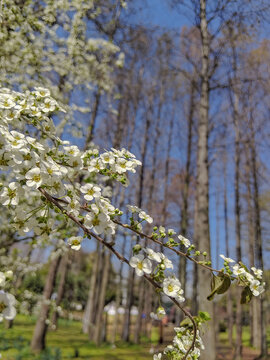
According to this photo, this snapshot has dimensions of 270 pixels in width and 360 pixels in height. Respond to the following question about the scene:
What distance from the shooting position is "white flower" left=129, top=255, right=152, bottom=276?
4.41 ft

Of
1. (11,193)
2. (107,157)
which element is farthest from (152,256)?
(11,193)

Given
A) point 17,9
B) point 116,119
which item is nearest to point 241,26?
point 17,9

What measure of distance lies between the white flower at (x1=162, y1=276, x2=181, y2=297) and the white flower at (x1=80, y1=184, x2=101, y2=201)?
0.53 m

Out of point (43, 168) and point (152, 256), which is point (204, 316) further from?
point (43, 168)

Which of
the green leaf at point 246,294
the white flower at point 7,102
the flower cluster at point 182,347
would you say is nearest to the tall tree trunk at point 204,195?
the flower cluster at point 182,347

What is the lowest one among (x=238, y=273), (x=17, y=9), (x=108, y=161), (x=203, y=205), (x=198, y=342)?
(x=198, y=342)

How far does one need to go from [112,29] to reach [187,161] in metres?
5.99

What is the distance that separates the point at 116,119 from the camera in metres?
12.2

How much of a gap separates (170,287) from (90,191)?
0.61 meters

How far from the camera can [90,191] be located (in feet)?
5.13

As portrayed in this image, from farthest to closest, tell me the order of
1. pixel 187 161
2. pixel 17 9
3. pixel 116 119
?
pixel 116 119, pixel 187 161, pixel 17 9

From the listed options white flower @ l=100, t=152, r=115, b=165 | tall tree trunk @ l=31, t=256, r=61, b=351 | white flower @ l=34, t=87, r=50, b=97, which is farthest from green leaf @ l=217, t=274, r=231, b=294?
tall tree trunk @ l=31, t=256, r=61, b=351

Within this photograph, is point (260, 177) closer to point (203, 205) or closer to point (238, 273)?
point (203, 205)

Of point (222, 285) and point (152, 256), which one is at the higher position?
point (152, 256)
